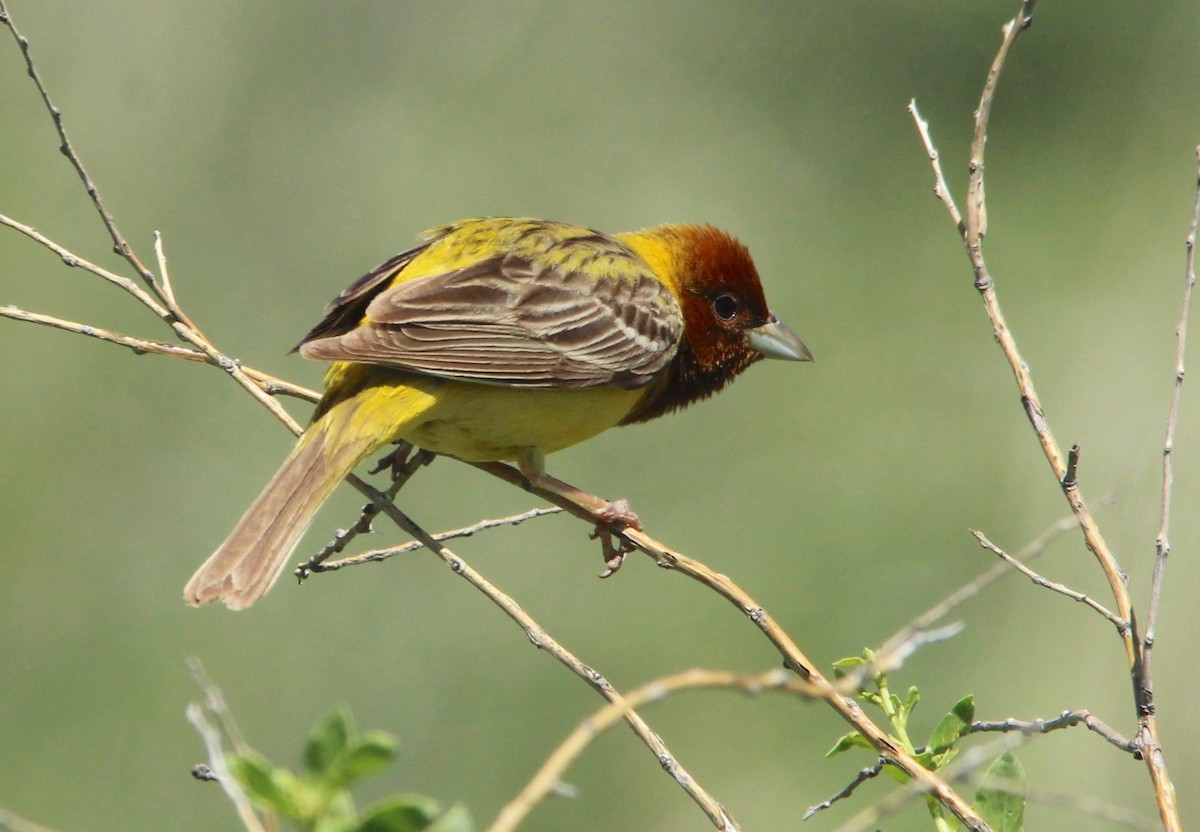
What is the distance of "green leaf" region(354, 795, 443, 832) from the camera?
58.9 inches

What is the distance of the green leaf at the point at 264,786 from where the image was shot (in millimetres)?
1536

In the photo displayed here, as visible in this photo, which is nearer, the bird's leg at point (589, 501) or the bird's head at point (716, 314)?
the bird's leg at point (589, 501)

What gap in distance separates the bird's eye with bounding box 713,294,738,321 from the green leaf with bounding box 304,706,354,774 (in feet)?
13.7

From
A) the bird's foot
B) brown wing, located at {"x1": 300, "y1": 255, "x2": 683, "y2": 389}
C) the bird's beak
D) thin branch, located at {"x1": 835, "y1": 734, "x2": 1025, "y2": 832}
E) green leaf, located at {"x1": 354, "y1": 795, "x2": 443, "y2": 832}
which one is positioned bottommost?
green leaf, located at {"x1": 354, "y1": 795, "x2": 443, "y2": 832}

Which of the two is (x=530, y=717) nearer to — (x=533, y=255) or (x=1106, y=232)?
(x=533, y=255)

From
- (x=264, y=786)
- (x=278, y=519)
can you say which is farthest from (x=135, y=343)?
(x=264, y=786)

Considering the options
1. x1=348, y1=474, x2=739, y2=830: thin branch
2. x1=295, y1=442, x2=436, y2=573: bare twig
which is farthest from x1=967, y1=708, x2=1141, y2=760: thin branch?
x1=295, y1=442, x2=436, y2=573: bare twig

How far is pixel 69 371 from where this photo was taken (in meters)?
8.52

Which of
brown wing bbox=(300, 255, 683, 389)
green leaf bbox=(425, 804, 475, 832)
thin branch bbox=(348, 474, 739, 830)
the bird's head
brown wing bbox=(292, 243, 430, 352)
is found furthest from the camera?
the bird's head

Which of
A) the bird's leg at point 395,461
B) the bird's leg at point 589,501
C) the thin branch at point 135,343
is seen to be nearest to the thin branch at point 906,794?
the thin branch at point 135,343

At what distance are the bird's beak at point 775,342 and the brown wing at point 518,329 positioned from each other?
1.22 feet

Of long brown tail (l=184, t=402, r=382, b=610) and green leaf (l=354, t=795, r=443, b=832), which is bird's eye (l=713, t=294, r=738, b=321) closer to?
long brown tail (l=184, t=402, r=382, b=610)

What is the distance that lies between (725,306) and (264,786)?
4.26 m

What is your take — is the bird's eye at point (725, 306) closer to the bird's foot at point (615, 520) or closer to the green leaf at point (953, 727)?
the bird's foot at point (615, 520)
